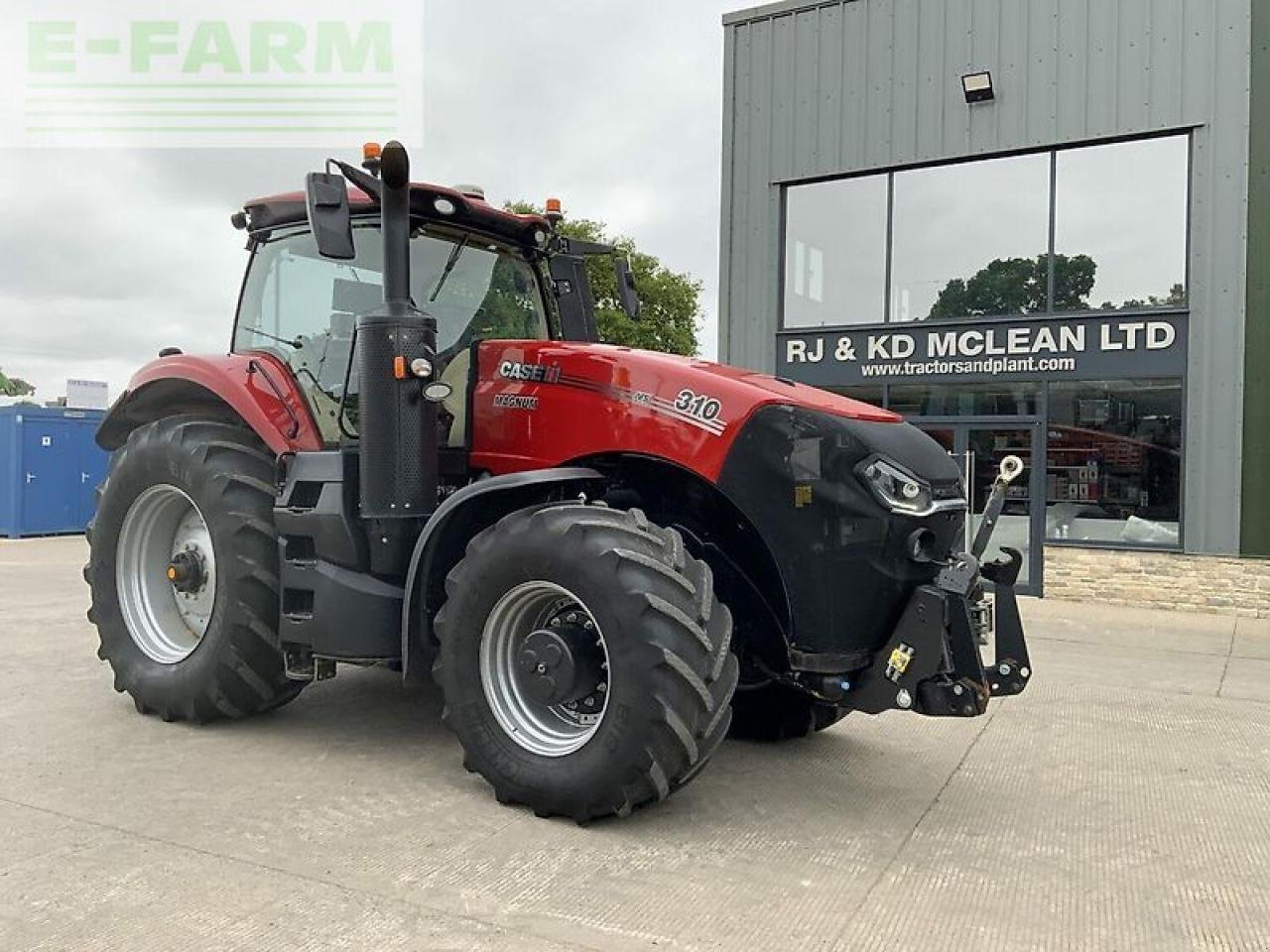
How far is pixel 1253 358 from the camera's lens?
33.0 feet

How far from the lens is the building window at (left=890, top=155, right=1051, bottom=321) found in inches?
443

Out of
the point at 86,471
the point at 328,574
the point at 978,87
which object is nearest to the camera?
the point at 328,574

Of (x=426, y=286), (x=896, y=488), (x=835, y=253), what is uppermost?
(x=835, y=253)

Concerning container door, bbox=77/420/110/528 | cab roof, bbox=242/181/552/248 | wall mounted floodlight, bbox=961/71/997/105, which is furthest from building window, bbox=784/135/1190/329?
container door, bbox=77/420/110/528

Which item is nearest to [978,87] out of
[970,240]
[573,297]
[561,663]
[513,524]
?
[970,240]

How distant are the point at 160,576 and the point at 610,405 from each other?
9.12 feet

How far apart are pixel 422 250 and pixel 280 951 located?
309 cm

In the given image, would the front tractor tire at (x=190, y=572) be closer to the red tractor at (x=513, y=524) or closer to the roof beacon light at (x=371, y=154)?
the red tractor at (x=513, y=524)

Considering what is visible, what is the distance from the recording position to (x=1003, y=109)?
11.2 meters

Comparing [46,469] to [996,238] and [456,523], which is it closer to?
[996,238]

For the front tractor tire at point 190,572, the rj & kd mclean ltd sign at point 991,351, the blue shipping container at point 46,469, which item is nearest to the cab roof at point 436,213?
the front tractor tire at point 190,572

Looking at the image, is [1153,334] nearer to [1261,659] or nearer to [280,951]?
[1261,659]

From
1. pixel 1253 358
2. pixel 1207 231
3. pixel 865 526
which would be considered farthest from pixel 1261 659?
pixel 865 526

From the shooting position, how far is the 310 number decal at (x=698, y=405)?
3.92m
